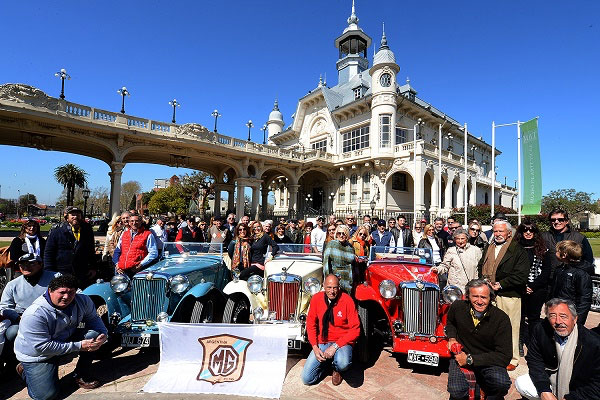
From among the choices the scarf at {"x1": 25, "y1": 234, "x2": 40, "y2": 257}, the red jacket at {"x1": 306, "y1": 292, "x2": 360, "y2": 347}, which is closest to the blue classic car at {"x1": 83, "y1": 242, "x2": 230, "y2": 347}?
the red jacket at {"x1": 306, "y1": 292, "x2": 360, "y2": 347}

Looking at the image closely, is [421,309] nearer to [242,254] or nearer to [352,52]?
[242,254]

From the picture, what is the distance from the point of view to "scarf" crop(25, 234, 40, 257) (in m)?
5.75

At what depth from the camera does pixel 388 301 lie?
4.28 meters

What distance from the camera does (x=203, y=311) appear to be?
4.36 m

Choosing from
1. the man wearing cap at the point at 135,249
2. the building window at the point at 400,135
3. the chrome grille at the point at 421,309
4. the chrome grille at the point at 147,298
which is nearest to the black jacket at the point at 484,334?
the chrome grille at the point at 421,309

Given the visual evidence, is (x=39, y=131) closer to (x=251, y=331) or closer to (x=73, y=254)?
(x=73, y=254)

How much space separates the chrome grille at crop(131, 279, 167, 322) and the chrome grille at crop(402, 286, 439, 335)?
3.42 m

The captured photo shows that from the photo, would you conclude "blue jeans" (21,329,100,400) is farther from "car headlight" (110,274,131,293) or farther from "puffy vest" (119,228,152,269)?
"puffy vest" (119,228,152,269)

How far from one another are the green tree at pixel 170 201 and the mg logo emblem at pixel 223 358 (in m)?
43.1

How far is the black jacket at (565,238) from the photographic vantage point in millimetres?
4070

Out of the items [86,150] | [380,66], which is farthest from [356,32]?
[86,150]

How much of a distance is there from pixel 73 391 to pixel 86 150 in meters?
21.7

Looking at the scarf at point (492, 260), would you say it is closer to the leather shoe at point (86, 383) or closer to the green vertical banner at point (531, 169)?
the leather shoe at point (86, 383)

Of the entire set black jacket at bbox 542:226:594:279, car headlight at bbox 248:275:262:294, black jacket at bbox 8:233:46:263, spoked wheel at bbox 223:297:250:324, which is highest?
black jacket at bbox 542:226:594:279
